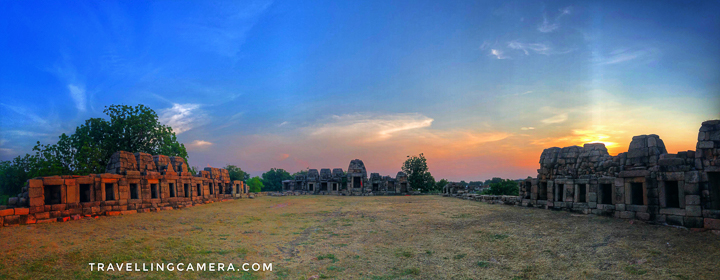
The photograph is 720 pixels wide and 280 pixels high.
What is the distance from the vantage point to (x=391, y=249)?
466 inches

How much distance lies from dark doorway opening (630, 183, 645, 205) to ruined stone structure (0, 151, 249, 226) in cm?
2526

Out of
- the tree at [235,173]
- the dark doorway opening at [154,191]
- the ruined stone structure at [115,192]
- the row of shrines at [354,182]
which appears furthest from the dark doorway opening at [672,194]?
the tree at [235,173]

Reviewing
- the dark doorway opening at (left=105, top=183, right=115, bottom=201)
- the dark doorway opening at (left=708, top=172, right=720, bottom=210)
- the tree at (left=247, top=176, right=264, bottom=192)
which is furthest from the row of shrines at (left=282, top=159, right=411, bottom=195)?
the dark doorway opening at (left=708, top=172, right=720, bottom=210)

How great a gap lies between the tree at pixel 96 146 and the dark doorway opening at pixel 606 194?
37.3 m

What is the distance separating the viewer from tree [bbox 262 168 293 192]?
7241cm

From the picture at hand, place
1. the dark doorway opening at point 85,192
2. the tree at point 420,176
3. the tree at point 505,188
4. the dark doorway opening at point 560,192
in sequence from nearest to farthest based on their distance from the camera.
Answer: the dark doorway opening at point 85,192
the dark doorway opening at point 560,192
the tree at point 505,188
the tree at point 420,176

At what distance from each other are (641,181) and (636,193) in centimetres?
104

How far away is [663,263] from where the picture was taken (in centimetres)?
881

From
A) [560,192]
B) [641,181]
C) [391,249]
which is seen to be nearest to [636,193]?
[641,181]

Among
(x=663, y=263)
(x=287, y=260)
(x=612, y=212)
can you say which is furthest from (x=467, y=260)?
(x=612, y=212)

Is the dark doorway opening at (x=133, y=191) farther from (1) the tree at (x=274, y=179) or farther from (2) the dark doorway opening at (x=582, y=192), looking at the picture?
(1) the tree at (x=274, y=179)

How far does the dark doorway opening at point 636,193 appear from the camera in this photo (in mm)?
13469

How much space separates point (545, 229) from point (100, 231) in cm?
1803

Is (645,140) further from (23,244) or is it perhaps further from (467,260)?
(23,244)
